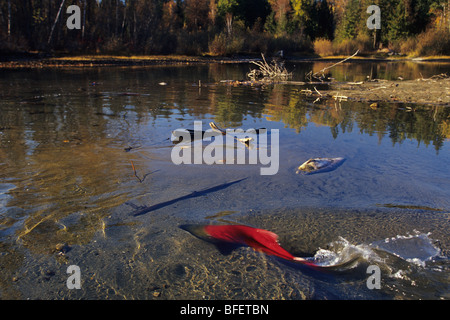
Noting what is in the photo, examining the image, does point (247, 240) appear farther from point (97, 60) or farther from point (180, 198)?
point (97, 60)

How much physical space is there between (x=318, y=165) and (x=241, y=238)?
2300 mm

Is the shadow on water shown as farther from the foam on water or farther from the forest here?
the forest

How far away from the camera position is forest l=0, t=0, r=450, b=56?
29656 millimetres

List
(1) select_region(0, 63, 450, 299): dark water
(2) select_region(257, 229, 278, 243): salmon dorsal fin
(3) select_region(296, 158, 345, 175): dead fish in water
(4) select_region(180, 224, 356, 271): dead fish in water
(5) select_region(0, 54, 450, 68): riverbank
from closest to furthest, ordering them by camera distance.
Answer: (1) select_region(0, 63, 450, 299): dark water, (4) select_region(180, 224, 356, 271): dead fish in water, (2) select_region(257, 229, 278, 243): salmon dorsal fin, (3) select_region(296, 158, 345, 175): dead fish in water, (5) select_region(0, 54, 450, 68): riverbank

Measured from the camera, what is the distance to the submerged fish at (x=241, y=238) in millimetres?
3027


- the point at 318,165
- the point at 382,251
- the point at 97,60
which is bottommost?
the point at 382,251

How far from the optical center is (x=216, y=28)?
131 ft

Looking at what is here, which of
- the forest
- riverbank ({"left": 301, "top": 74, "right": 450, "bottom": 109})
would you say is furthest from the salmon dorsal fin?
the forest

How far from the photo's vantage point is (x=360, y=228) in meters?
3.44

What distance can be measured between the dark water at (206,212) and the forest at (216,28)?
25652 millimetres

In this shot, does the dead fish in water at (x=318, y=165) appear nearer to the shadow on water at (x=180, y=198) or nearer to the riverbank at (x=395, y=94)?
the shadow on water at (x=180, y=198)

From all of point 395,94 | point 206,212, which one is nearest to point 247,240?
point 206,212

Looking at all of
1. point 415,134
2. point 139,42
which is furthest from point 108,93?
point 139,42

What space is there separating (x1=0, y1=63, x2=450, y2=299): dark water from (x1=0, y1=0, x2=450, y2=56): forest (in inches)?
1010
